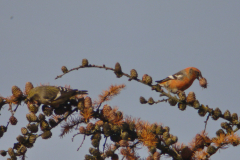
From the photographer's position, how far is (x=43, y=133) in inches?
109

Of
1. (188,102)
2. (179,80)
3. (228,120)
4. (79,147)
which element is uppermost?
(179,80)

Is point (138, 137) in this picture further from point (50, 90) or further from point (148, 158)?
point (50, 90)

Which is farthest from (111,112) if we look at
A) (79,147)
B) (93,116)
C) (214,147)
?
(214,147)

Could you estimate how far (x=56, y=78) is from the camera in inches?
120

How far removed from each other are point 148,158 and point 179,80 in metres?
3.47

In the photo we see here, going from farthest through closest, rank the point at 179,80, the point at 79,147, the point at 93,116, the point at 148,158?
1. the point at 179,80
2. the point at 93,116
3. the point at 79,147
4. the point at 148,158

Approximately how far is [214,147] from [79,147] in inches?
48.7

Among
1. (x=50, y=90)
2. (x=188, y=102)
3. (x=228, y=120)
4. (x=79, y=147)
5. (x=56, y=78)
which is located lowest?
Result: (x=79, y=147)

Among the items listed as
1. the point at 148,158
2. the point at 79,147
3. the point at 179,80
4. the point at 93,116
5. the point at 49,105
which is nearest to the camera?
the point at 148,158

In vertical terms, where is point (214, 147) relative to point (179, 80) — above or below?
below

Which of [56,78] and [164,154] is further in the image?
[56,78]

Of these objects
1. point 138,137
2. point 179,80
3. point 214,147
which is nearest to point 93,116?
point 138,137

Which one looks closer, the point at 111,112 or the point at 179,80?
the point at 111,112

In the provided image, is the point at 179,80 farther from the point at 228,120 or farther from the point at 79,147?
the point at 79,147
